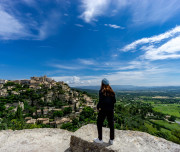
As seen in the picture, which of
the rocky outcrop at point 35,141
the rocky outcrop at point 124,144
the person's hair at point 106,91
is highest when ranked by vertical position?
the person's hair at point 106,91

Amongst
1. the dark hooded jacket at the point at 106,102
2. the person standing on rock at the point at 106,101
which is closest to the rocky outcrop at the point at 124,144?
the person standing on rock at the point at 106,101

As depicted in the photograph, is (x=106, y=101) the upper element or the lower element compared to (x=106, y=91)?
lower

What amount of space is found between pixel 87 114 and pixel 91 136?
32.6m

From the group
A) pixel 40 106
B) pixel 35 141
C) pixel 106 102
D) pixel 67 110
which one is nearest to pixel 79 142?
pixel 106 102

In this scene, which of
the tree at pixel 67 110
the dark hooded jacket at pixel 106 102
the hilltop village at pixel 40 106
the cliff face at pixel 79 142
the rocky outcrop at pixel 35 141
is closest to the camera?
the dark hooded jacket at pixel 106 102

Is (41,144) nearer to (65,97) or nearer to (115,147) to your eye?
(115,147)

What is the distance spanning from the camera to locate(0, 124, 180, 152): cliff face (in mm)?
3071

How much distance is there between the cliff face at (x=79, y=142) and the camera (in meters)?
3.07

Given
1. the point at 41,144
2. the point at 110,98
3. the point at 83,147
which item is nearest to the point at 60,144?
the point at 41,144

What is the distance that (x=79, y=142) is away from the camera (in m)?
3.34

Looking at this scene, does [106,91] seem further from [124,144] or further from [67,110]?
[67,110]

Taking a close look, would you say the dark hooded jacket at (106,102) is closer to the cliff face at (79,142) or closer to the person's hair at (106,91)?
the person's hair at (106,91)

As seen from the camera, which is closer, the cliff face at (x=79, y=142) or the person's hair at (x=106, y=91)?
the person's hair at (x=106, y=91)

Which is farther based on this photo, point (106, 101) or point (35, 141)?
point (35, 141)
